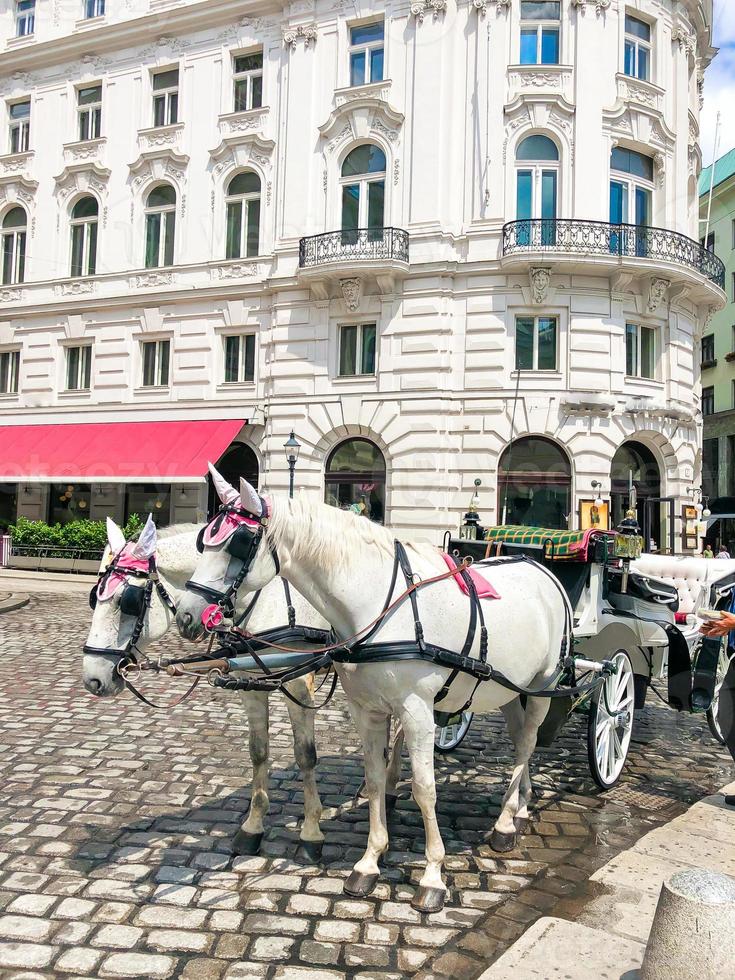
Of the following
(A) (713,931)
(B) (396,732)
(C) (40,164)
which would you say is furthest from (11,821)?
(C) (40,164)

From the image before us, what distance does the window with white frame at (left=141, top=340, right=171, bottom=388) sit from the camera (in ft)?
76.8

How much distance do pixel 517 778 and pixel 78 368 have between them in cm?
2332

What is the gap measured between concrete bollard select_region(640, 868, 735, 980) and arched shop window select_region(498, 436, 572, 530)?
17.0 m

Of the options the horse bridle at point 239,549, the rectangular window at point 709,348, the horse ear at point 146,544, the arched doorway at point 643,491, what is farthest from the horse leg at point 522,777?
the rectangular window at point 709,348

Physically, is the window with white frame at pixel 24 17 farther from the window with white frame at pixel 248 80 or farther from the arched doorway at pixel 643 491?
the arched doorway at pixel 643 491

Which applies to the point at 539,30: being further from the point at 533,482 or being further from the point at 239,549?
the point at 239,549

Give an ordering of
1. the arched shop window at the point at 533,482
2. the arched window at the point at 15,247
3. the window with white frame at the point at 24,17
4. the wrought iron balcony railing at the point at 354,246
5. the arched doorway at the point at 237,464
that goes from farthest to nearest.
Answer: the window with white frame at the point at 24,17 < the arched window at the point at 15,247 < the arched doorway at the point at 237,464 < the wrought iron balcony railing at the point at 354,246 < the arched shop window at the point at 533,482

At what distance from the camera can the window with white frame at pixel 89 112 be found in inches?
981

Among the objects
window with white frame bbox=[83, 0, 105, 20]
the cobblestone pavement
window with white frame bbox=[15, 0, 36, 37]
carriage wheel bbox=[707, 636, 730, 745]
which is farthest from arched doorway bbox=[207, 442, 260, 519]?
carriage wheel bbox=[707, 636, 730, 745]

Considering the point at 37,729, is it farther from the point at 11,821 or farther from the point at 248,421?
the point at 248,421

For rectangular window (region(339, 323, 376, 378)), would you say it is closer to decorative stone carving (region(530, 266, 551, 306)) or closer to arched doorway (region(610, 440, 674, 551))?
decorative stone carving (region(530, 266, 551, 306))

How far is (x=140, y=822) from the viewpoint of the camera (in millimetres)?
4848

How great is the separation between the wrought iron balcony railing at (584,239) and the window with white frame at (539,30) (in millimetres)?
4902

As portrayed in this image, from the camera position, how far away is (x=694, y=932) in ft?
9.02
